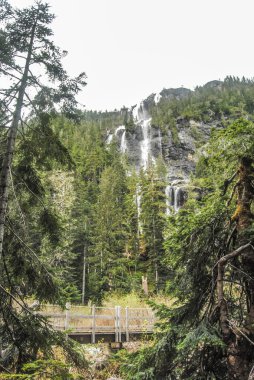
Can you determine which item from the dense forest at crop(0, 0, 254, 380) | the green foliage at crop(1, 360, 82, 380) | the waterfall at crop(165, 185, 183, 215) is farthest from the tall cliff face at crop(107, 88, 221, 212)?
the green foliage at crop(1, 360, 82, 380)

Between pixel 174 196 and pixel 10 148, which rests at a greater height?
pixel 174 196

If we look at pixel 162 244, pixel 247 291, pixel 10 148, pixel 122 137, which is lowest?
pixel 247 291

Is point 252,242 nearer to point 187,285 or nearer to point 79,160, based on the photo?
point 187,285

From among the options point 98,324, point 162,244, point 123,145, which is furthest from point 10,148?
point 123,145

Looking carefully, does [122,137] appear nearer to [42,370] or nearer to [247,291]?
[247,291]

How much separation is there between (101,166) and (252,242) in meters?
52.2

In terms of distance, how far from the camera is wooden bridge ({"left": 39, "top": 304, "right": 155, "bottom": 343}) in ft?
44.3

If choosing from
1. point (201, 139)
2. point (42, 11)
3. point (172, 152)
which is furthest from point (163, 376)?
point (201, 139)

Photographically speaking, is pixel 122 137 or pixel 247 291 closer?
pixel 247 291

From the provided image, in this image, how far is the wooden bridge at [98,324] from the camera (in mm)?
13492

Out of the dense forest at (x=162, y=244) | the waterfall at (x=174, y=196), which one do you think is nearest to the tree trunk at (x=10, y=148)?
the dense forest at (x=162, y=244)

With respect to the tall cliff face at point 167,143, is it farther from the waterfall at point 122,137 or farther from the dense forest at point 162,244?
the dense forest at point 162,244

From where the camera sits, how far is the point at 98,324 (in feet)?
47.2

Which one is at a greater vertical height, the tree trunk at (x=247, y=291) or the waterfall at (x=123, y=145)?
the waterfall at (x=123, y=145)
